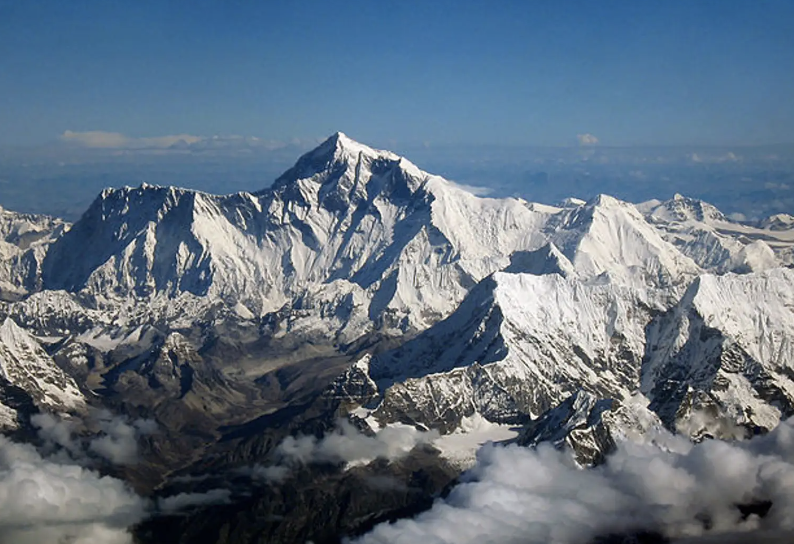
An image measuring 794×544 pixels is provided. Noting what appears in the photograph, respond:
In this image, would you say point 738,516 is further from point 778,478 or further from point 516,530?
point 516,530

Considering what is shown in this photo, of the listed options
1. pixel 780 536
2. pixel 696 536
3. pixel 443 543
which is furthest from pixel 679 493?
pixel 443 543

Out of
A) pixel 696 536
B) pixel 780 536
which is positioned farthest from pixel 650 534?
pixel 780 536

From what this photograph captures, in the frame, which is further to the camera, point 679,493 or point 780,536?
point 679,493

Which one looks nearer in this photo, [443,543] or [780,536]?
[780,536]

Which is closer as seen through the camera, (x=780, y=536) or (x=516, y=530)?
(x=780, y=536)

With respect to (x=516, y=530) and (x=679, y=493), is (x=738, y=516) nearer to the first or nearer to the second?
(x=679, y=493)

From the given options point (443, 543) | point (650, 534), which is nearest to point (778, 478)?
point (650, 534)

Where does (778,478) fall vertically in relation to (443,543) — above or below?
above

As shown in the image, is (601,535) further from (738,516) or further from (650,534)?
(738,516)
